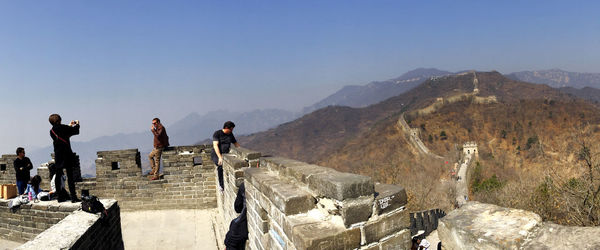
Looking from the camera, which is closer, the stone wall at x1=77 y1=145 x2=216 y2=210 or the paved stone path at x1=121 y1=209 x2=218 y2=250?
the paved stone path at x1=121 y1=209 x2=218 y2=250

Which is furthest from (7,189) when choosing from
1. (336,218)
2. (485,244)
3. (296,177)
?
(485,244)

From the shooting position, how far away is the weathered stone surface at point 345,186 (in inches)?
94.8

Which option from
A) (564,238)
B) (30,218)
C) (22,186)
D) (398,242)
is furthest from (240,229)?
(22,186)

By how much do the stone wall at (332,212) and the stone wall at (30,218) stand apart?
413 centimetres

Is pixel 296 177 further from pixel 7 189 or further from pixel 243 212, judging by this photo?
pixel 7 189

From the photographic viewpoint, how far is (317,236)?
2.35 metres

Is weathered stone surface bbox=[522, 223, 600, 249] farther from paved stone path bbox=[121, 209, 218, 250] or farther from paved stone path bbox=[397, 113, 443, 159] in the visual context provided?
paved stone path bbox=[397, 113, 443, 159]

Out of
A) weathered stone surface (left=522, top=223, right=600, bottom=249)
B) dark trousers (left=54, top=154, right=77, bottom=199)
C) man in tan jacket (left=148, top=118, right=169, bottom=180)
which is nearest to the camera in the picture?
weathered stone surface (left=522, top=223, right=600, bottom=249)

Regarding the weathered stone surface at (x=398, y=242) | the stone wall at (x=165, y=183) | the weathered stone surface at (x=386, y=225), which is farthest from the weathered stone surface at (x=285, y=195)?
the stone wall at (x=165, y=183)

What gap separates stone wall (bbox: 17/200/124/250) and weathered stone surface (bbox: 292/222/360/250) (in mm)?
2937

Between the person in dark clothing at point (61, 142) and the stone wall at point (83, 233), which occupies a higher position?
the person in dark clothing at point (61, 142)

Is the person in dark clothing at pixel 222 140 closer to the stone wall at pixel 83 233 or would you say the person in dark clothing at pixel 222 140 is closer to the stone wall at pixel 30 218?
the stone wall at pixel 83 233

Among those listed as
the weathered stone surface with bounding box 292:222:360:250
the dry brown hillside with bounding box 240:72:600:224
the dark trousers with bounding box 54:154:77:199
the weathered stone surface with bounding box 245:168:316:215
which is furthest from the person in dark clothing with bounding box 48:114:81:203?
the dry brown hillside with bounding box 240:72:600:224

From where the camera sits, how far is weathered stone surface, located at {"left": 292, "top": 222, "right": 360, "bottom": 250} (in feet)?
7.63
